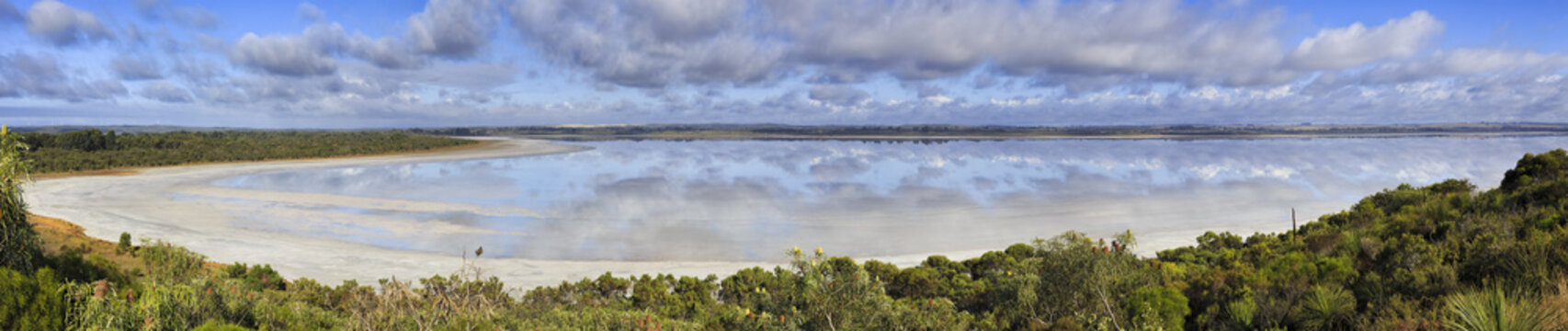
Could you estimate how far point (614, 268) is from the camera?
17.1 meters

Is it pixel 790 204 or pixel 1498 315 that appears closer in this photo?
pixel 1498 315

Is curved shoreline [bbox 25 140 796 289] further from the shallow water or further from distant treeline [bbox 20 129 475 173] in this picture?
distant treeline [bbox 20 129 475 173]

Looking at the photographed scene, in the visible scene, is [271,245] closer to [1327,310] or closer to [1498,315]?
[1327,310]

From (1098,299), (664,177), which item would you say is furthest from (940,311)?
(664,177)

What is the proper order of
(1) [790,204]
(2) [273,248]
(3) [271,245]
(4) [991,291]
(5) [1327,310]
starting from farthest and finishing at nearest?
(1) [790,204] < (3) [271,245] < (2) [273,248] < (4) [991,291] < (5) [1327,310]

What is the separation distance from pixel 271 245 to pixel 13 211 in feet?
49.7

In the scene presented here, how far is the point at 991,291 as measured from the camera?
487 inches

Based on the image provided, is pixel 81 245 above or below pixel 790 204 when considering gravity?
above

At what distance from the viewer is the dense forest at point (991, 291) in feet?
19.9

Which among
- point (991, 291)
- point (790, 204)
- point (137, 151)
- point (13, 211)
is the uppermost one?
point (13, 211)

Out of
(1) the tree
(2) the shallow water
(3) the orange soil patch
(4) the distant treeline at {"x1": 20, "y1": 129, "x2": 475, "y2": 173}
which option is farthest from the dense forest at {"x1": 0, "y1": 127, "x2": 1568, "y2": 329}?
(4) the distant treeline at {"x1": 20, "y1": 129, "x2": 475, "y2": 173}

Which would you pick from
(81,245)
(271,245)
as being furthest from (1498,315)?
(81,245)

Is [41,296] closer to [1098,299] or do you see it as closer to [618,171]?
[1098,299]

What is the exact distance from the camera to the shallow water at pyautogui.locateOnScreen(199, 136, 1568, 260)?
20.6m
